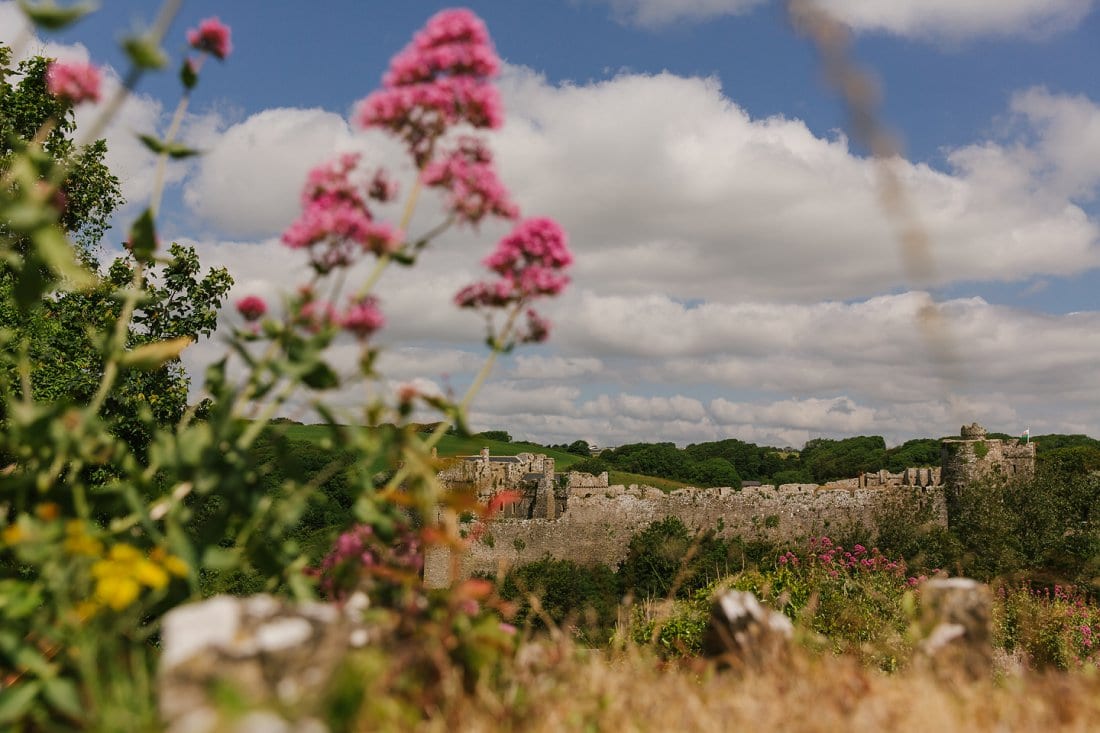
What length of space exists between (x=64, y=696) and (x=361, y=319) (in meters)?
1.50

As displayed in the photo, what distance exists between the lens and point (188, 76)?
335cm

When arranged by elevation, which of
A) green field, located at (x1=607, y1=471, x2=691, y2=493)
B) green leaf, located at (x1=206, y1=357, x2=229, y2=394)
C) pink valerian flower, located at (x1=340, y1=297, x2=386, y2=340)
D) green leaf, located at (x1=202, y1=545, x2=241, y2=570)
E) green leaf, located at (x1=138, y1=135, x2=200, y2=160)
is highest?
green leaf, located at (x1=138, y1=135, x2=200, y2=160)

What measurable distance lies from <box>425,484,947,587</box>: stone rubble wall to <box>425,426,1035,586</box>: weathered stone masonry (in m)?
0.04

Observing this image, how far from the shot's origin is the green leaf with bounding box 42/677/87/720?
2.42m

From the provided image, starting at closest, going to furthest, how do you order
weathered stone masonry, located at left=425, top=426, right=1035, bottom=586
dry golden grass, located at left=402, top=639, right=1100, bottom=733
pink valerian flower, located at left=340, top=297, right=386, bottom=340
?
1. dry golden grass, located at left=402, top=639, right=1100, bottom=733
2. pink valerian flower, located at left=340, top=297, right=386, bottom=340
3. weathered stone masonry, located at left=425, top=426, right=1035, bottom=586

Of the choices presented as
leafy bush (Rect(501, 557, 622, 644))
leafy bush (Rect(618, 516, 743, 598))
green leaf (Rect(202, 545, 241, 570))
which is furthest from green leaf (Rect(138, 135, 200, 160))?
leafy bush (Rect(618, 516, 743, 598))

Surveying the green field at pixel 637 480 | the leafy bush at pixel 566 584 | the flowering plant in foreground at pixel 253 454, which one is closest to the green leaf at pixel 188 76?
the flowering plant in foreground at pixel 253 454

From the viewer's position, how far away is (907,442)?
3659 inches

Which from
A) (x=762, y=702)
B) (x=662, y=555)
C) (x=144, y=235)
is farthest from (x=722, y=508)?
(x=144, y=235)

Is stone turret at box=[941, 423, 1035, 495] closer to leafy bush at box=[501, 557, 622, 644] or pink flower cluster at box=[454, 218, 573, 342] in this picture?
leafy bush at box=[501, 557, 622, 644]

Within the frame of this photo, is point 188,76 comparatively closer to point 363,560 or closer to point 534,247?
point 534,247

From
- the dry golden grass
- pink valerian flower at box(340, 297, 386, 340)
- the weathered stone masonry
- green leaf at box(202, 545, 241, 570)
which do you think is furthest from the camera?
the weathered stone masonry

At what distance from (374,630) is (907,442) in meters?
98.9

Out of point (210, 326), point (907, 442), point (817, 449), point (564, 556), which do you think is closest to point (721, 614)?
point (210, 326)
